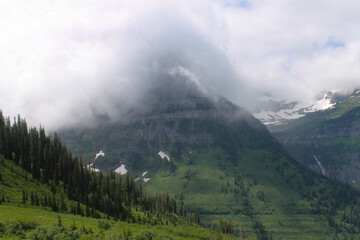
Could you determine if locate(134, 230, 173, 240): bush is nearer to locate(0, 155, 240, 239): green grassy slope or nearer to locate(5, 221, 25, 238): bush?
locate(0, 155, 240, 239): green grassy slope

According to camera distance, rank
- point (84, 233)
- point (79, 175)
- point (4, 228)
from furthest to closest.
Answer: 1. point (79, 175)
2. point (84, 233)
3. point (4, 228)

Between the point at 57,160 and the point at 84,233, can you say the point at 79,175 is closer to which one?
the point at 57,160

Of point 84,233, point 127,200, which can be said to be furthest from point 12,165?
point 84,233

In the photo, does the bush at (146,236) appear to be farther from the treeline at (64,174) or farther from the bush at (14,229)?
the treeline at (64,174)

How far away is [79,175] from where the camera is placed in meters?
137

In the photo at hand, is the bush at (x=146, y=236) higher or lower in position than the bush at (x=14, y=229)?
lower

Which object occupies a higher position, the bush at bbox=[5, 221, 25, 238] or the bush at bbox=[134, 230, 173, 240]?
the bush at bbox=[5, 221, 25, 238]

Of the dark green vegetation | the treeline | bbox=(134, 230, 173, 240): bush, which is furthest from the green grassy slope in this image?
the treeline

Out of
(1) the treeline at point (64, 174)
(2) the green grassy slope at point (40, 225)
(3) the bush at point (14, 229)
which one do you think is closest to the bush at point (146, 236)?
(2) the green grassy slope at point (40, 225)

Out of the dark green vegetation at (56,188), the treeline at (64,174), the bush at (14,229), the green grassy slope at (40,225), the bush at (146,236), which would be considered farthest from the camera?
the treeline at (64,174)

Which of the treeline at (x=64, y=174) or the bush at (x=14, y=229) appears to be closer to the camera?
the bush at (x=14, y=229)

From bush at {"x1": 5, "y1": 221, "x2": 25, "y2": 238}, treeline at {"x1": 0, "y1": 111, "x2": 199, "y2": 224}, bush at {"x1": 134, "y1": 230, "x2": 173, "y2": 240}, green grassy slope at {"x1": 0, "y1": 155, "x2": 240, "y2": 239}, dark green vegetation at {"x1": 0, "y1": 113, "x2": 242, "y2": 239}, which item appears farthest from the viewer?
treeline at {"x1": 0, "y1": 111, "x2": 199, "y2": 224}

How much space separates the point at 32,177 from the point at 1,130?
31.6m

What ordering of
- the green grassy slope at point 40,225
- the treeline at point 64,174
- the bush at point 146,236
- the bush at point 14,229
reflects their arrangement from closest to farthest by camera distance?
1. the bush at point 14,229
2. the green grassy slope at point 40,225
3. the bush at point 146,236
4. the treeline at point 64,174
